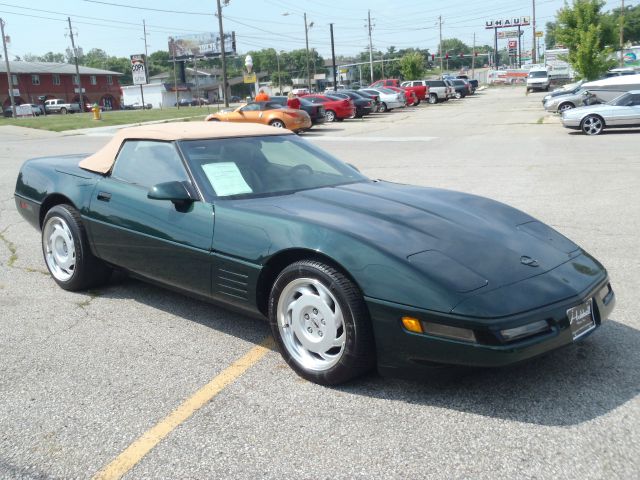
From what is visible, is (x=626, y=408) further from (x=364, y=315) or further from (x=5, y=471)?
(x=5, y=471)

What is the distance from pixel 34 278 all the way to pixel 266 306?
2.92 meters

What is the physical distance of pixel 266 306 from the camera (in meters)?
3.62

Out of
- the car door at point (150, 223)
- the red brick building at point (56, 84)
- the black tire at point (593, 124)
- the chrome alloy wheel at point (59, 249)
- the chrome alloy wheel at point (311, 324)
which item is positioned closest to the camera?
the chrome alloy wheel at point (311, 324)

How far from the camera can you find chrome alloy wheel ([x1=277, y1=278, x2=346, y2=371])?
3.25 m

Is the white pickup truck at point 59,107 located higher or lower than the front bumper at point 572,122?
higher

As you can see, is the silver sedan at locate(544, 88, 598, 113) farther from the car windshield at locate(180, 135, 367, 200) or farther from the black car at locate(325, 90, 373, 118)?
the car windshield at locate(180, 135, 367, 200)

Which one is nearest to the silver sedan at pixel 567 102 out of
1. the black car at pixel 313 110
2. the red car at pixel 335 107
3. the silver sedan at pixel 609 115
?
the silver sedan at pixel 609 115

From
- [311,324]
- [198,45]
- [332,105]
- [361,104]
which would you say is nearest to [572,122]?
[332,105]

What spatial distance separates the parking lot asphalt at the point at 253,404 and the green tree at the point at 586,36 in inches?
1379

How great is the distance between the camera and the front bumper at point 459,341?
9.32 ft

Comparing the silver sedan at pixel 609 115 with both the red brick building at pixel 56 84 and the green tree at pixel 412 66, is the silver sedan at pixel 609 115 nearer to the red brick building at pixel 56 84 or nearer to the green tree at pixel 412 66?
the green tree at pixel 412 66

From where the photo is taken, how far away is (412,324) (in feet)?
9.70

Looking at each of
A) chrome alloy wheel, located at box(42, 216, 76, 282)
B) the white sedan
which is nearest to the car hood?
chrome alloy wheel, located at box(42, 216, 76, 282)

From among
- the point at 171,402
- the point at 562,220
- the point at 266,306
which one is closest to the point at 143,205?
the point at 266,306
